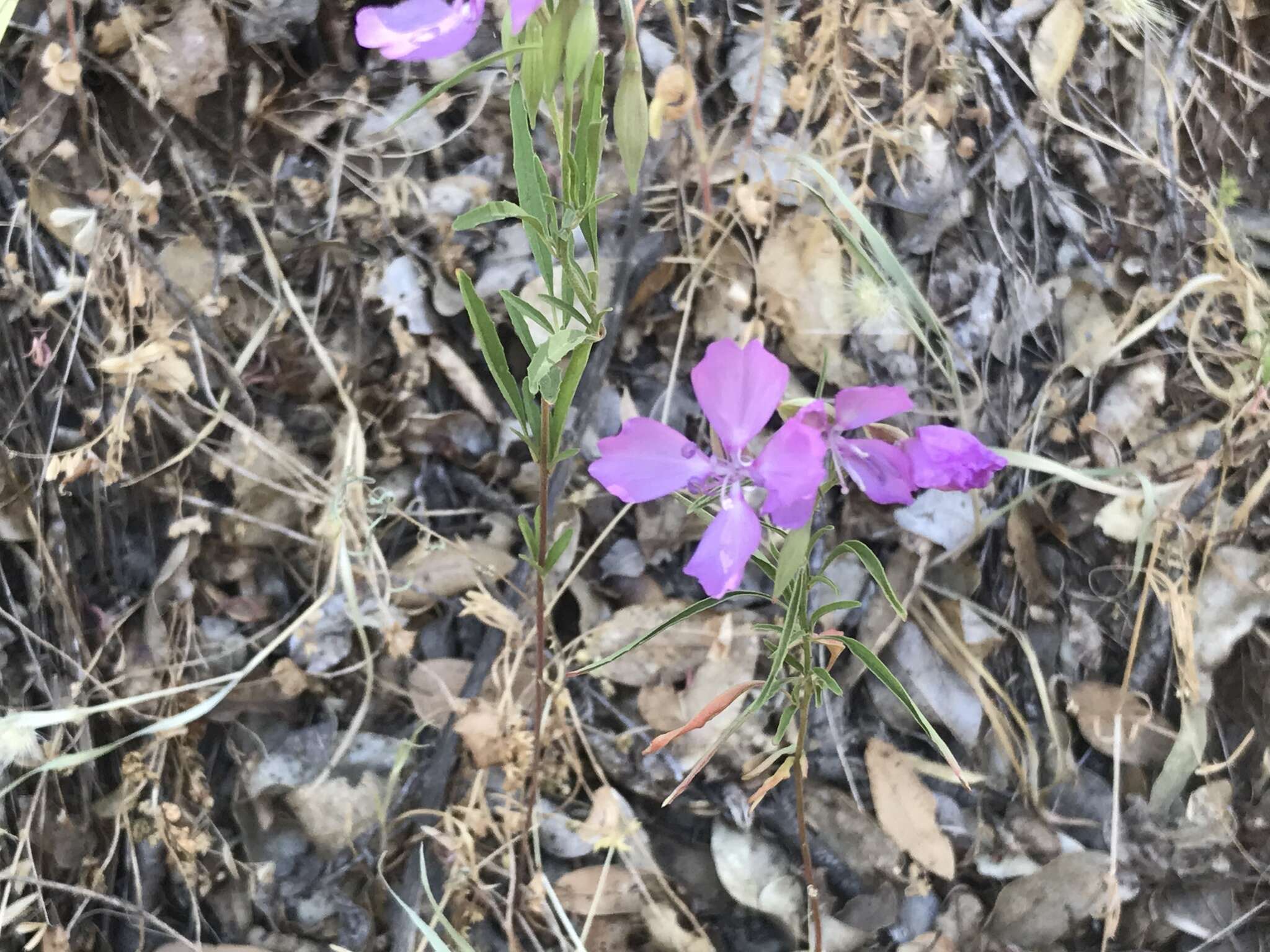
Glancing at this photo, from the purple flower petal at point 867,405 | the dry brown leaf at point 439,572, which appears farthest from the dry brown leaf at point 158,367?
the purple flower petal at point 867,405

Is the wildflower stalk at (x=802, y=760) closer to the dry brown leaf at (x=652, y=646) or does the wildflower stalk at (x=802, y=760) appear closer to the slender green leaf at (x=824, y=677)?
the slender green leaf at (x=824, y=677)

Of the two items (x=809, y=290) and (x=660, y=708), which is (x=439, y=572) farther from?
(x=809, y=290)

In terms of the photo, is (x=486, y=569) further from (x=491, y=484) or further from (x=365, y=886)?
(x=365, y=886)

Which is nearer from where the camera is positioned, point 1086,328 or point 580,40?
point 580,40

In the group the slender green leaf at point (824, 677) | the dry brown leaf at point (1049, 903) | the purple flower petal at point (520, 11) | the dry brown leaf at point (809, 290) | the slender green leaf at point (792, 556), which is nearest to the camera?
the purple flower petal at point (520, 11)

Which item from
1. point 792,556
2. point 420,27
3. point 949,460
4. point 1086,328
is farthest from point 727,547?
point 1086,328

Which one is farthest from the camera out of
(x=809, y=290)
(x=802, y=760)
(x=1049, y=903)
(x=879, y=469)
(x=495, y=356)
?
(x=809, y=290)

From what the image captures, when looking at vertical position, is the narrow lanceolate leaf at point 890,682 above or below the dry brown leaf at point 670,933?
above
